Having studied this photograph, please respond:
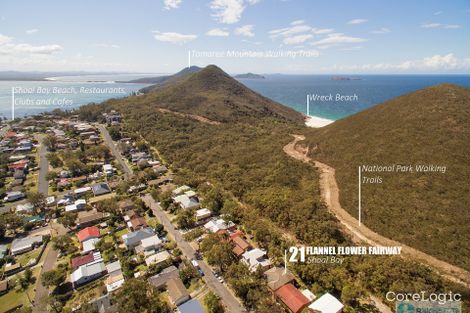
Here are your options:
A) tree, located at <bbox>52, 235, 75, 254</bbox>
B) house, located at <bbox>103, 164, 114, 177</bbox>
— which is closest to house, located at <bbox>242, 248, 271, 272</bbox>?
tree, located at <bbox>52, 235, 75, 254</bbox>

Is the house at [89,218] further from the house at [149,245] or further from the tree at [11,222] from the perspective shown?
the house at [149,245]

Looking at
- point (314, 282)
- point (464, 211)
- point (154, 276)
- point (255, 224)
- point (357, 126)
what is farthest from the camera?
point (357, 126)

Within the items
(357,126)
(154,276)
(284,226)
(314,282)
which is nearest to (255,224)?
(284,226)

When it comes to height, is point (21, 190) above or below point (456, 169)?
below

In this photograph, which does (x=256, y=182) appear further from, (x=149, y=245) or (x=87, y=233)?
(x=87, y=233)

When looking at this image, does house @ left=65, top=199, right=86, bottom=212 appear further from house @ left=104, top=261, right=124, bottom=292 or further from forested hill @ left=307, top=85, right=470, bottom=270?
forested hill @ left=307, top=85, right=470, bottom=270

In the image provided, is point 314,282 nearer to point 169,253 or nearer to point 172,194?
point 169,253

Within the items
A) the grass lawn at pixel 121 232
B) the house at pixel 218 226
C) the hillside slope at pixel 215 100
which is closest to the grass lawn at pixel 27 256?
the grass lawn at pixel 121 232

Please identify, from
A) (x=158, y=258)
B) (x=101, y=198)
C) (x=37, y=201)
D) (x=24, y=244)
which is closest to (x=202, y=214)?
(x=158, y=258)
